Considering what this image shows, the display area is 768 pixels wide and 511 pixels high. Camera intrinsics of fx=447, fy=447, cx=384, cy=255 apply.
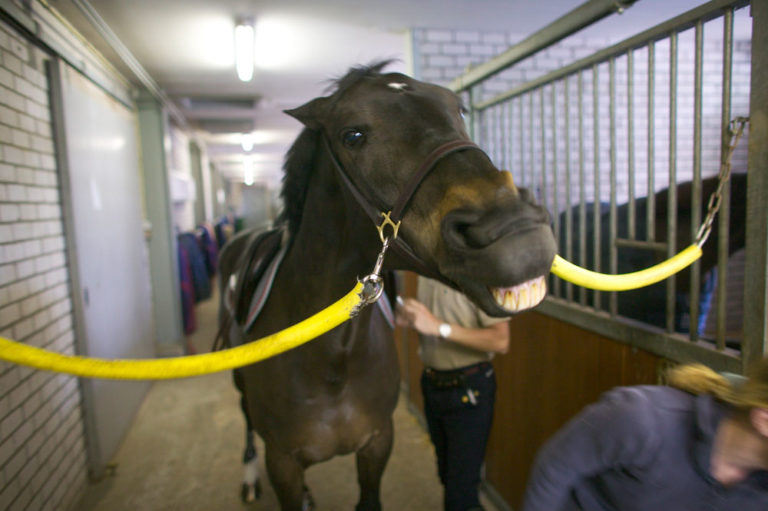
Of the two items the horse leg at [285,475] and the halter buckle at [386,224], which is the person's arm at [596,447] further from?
the horse leg at [285,475]

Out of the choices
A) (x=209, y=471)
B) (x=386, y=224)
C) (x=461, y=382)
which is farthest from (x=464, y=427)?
(x=209, y=471)

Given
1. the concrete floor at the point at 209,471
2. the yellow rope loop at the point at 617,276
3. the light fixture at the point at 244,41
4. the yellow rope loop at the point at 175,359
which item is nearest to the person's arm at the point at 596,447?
the yellow rope loop at the point at 617,276

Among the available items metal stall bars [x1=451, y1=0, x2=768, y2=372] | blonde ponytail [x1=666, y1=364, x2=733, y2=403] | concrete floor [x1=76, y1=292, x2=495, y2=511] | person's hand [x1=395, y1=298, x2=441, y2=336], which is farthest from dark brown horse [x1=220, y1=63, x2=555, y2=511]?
concrete floor [x1=76, y1=292, x2=495, y2=511]

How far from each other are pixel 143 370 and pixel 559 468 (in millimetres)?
893

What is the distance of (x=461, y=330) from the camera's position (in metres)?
1.78

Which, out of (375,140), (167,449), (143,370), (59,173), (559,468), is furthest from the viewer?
(167,449)

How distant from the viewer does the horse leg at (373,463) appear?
5.77ft

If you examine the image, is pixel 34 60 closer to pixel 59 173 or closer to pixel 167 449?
pixel 59 173

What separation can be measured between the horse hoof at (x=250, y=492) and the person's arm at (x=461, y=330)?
1576 mm

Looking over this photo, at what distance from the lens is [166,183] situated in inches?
205

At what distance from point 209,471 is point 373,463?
1666 millimetres

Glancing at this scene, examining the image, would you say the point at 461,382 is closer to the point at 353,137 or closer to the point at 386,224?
the point at 386,224

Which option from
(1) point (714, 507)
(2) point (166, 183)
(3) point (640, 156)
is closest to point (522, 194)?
(1) point (714, 507)

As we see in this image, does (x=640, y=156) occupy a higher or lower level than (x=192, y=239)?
higher
